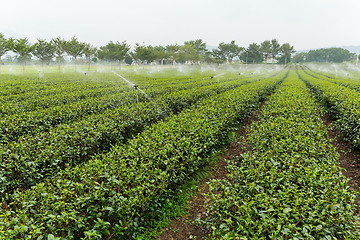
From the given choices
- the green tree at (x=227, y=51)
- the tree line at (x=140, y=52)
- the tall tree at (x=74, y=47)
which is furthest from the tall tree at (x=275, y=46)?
the tall tree at (x=74, y=47)

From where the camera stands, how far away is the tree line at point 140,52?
4291 cm

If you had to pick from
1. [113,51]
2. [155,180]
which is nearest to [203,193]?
[155,180]

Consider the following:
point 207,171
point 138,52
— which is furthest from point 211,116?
point 138,52

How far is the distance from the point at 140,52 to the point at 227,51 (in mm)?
68853

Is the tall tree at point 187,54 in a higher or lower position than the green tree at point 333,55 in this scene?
lower

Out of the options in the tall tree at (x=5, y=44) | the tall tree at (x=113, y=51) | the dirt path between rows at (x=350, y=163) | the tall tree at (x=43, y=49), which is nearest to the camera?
the dirt path between rows at (x=350, y=163)

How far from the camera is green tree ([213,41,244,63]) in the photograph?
372 feet

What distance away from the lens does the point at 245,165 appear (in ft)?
11.5

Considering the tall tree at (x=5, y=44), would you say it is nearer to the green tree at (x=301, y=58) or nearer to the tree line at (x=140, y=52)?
the tree line at (x=140, y=52)

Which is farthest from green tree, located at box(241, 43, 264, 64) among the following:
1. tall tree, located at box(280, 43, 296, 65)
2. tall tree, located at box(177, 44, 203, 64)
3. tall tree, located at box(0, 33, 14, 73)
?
tall tree, located at box(0, 33, 14, 73)

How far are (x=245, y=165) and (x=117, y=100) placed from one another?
303 inches

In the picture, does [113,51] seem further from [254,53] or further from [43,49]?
[254,53]

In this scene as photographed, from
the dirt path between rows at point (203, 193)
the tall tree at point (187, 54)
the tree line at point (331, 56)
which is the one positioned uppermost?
the tree line at point (331, 56)

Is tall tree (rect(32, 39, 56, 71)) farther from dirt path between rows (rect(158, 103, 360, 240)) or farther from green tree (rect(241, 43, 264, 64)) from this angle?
green tree (rect(241, 43, 264, 64))
